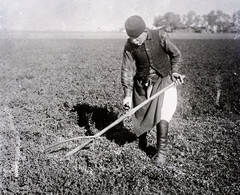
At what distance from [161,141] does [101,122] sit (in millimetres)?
1743

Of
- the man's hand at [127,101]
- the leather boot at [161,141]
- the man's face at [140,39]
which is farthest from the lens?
the man's hand at [127,101]

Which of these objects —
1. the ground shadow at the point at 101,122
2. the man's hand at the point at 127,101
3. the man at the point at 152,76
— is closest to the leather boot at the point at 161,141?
the man at the point at 152,76

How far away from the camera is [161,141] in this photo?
326 centimetres

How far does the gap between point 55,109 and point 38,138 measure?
4.32 ft

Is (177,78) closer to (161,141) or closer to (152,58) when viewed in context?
(152,58)

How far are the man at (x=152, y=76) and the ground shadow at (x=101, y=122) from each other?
2.76 ft

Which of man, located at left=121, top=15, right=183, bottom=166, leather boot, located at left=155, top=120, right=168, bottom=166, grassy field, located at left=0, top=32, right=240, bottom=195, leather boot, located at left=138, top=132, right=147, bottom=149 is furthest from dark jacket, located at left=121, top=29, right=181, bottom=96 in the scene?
grassy field, located at left=0, top=32, right=240, bottom=195

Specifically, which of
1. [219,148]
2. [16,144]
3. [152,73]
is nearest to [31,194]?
[16,144]

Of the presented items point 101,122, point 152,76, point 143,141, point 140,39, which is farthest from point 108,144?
point 140,39

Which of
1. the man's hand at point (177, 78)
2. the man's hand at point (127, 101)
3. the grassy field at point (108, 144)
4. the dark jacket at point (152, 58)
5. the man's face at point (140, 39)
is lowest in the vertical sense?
the grassy field at point (108, 144)

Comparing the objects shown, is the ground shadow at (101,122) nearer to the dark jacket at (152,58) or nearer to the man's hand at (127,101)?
the man's hand at (127,101)

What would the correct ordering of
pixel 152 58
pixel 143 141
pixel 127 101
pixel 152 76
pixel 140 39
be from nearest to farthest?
pixel 140 39 < pixel 152 58 < pixel 152 76 < pixel 127 101 < pixel 143 141

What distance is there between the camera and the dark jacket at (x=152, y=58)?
2988mm

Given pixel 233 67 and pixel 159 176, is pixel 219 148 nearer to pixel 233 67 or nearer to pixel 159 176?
pixel 159 176
